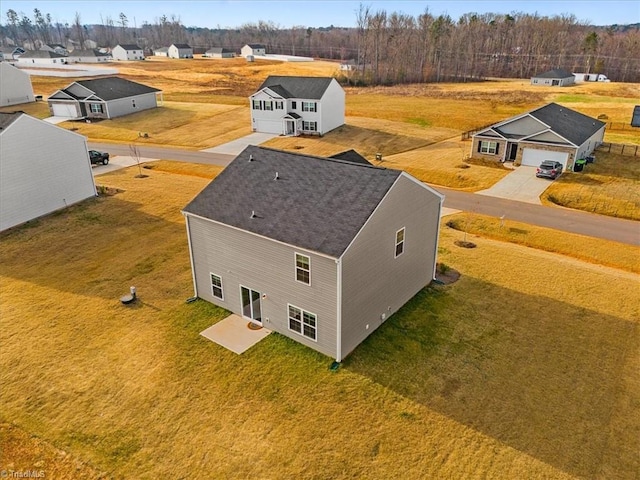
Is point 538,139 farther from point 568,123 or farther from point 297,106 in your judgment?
point 297,106

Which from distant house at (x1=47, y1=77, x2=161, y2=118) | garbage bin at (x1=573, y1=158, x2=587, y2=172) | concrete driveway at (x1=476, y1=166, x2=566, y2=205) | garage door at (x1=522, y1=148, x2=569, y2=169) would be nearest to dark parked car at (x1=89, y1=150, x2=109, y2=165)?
distant house at (x1=47, y1=77, x2=161, y2=118)

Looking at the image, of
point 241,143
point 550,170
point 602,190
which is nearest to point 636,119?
point 550,170

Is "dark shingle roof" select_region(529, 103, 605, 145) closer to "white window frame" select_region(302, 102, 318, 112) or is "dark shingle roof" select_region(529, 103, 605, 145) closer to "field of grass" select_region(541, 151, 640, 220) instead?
"field of grass" select_region(541, 151, 640, 220)

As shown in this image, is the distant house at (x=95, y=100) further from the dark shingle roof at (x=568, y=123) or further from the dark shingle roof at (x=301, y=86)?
the dark shingle roof at (x=568, y=123)

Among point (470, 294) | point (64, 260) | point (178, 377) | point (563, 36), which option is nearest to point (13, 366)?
point (178, 377)

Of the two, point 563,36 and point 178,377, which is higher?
point 563,36

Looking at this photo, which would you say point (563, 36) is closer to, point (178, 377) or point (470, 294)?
point (470, 294)

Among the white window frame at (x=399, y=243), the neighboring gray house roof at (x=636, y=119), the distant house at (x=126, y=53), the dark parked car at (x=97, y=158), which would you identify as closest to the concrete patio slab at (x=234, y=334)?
the white window frame at (x=399, y=243)
